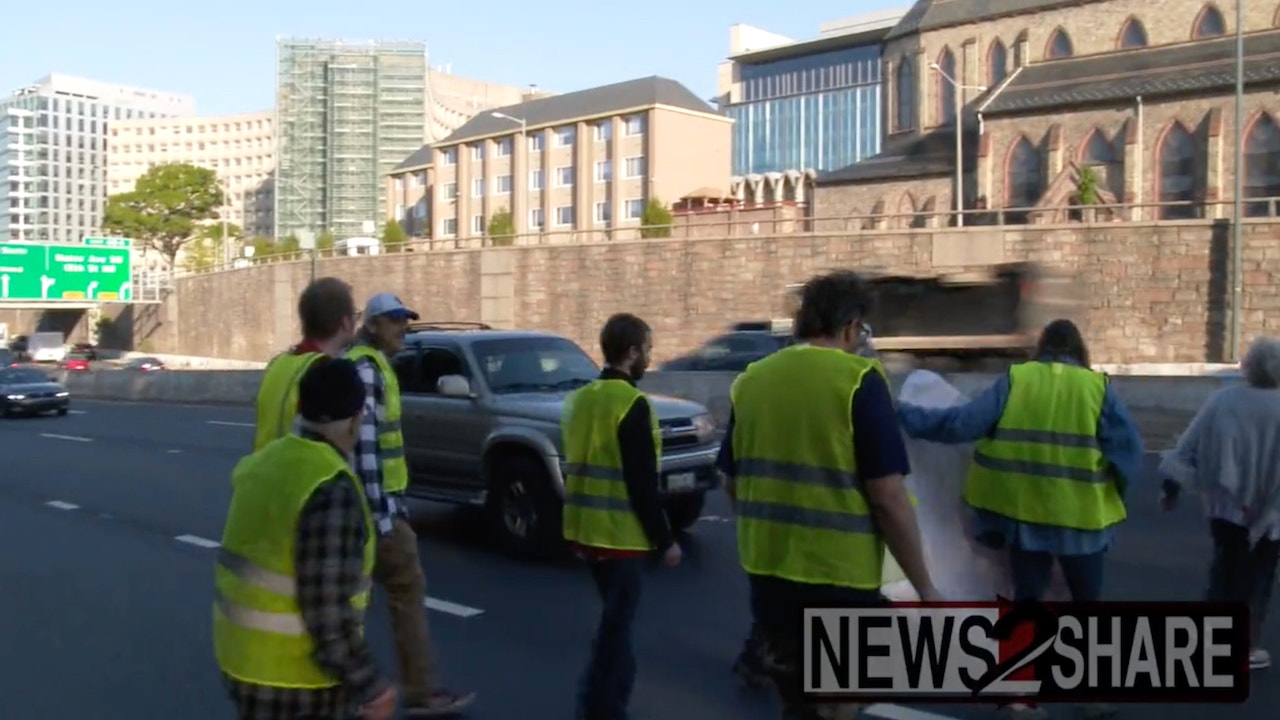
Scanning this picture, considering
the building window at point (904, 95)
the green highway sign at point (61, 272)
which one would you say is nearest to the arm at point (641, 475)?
the green highway sign at point (61, 272)

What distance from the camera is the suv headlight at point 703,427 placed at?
11.1 meters

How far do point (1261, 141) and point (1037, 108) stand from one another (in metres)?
9.76

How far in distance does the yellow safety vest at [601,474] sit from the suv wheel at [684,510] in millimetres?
5567

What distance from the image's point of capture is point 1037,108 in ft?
187

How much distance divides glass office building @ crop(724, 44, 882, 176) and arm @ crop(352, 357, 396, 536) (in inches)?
4392

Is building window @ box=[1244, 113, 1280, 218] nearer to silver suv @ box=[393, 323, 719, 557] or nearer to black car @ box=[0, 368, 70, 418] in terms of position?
black car @ box=[0, 368, 70, 418]

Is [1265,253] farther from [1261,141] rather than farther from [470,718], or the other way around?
[470,718]

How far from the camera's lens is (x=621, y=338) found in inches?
229

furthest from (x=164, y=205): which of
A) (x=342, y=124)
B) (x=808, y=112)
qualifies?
(x=808, y=112)

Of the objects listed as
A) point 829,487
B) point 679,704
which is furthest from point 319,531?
point 679,704

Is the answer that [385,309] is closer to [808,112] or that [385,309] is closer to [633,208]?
[633,208]

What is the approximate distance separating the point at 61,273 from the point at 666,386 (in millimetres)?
42003

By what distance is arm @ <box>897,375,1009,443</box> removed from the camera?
5488 mm

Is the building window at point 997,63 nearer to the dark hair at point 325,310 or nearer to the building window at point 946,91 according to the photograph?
the building window at point 946,91
